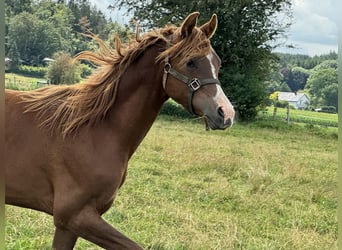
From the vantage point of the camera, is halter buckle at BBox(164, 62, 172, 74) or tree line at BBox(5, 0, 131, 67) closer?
halter buckle at BBox(164, 62, 172, 74)

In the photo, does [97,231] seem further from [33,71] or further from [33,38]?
[33,38]

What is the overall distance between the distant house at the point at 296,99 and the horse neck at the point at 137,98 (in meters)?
18.0

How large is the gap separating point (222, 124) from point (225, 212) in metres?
3.05

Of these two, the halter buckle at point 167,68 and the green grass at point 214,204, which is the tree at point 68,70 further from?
the green grass at point 214,204

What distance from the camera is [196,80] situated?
108 inches

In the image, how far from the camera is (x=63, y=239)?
2.93m

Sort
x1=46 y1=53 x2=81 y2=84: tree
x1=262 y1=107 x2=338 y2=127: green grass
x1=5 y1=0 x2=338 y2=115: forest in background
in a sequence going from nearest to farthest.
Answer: x1=46 y1=53 x2=81 y2=84: tree
x1=262 y1=107 x2=338 y2=127: green grass
x1=5 y1=0 x2=338 y2=115: forest in background

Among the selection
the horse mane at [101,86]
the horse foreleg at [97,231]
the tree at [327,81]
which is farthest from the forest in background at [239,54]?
the horse foreleg at [97,231]

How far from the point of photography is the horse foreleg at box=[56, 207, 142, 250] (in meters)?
2.58

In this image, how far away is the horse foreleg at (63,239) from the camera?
2912 mm

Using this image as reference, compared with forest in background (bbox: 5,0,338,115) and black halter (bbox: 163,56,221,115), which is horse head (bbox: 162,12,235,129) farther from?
forest in background (bbox: 5,0,338,115)

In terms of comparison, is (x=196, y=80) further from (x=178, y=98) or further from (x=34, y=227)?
(x=34, y=227)

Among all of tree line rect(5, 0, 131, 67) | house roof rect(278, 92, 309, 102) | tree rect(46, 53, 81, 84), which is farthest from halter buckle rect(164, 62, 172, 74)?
house roof rect(278, 92, 309, 102)

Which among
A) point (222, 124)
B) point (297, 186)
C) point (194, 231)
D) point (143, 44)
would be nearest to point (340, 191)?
point (222, 124)
